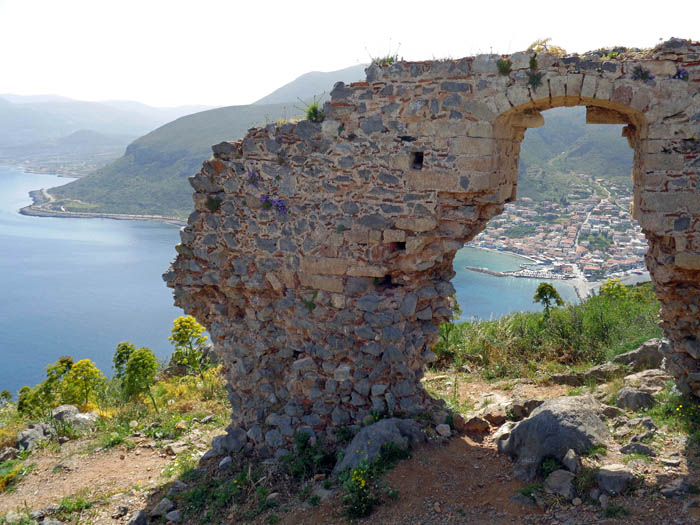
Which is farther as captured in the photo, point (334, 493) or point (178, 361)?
point (178, 361)

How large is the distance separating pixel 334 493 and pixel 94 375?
7199 mm

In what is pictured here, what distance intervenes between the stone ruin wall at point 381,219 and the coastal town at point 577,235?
15.3m

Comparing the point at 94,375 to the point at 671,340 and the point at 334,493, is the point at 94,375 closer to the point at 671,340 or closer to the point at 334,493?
the point at 334,493

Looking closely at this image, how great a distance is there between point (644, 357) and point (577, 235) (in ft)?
63.1

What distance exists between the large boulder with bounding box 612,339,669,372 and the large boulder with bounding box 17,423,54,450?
9153mm

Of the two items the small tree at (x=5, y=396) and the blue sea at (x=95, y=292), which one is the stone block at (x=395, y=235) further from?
the small tree at (x=5, y=396)

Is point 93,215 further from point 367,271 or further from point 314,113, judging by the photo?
point 367,271

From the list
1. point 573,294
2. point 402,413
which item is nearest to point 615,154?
point 573,294

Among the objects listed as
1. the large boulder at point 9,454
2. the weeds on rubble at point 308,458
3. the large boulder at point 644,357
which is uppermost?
the large boulder at point 644,357

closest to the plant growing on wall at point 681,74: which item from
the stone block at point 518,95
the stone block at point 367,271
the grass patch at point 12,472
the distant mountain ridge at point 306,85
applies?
the stone block at point 518,95

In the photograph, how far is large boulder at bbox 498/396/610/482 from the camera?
4879mm

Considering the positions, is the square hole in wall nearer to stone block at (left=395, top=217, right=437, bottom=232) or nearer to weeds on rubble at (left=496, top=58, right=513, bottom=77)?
stone block at (left=395, top=217, right=437, bottom=232)

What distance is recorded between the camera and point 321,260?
243 inches

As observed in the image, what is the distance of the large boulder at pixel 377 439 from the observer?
17.4 feet
